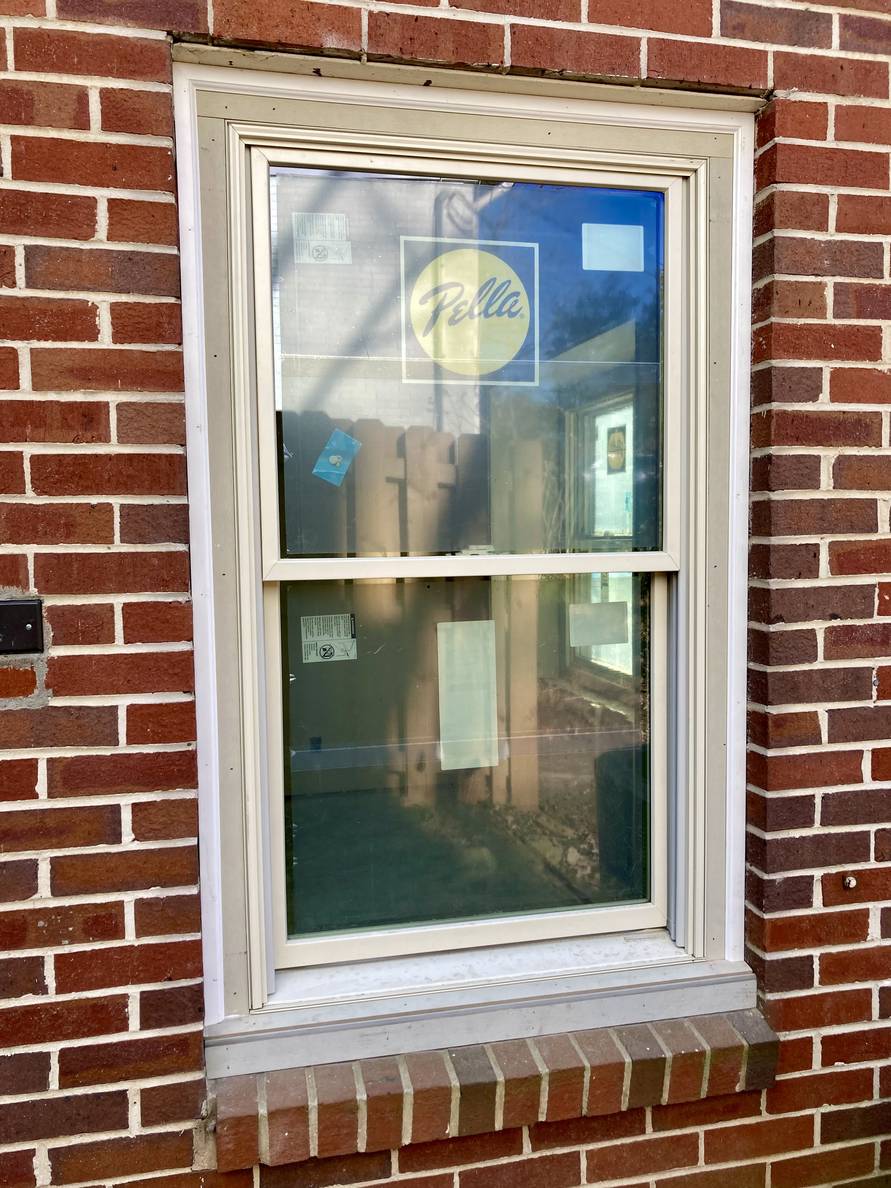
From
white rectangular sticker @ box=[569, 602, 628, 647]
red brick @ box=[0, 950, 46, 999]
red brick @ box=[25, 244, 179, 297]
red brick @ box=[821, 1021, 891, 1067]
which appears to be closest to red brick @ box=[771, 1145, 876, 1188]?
Answer: red brick @ box=[821, 1021, 891, 1067]

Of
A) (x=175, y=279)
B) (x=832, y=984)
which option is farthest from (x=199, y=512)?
(x=832, y=984)

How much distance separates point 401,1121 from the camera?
172cm

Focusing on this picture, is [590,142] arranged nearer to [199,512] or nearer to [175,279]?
[175,279]

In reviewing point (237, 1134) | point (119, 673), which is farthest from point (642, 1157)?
point (119, 673)

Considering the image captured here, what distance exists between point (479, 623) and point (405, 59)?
3.89 feet

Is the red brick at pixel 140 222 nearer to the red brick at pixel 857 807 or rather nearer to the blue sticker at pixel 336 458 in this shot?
the blue sticker at pixel 336 458

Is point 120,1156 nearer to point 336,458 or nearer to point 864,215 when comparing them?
point 336,458

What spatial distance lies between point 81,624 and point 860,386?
69.5 inches

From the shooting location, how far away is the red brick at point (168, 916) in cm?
164

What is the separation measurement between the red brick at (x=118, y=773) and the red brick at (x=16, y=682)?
12cm

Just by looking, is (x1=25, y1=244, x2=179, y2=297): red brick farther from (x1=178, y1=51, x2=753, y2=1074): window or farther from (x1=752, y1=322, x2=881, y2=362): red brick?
(x1=752, y1=322, x2=881, y2=362): red brick

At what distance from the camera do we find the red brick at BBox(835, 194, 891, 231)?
1.85m

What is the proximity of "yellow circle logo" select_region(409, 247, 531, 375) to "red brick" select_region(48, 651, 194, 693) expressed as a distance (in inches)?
34.7

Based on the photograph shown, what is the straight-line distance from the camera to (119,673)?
5.28ft
